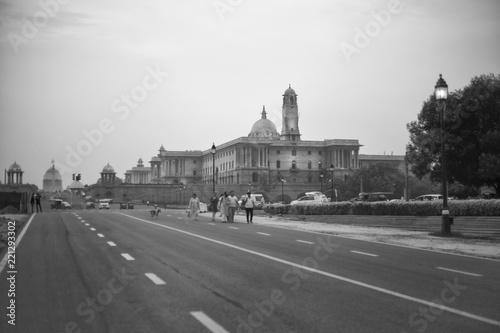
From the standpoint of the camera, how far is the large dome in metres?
184

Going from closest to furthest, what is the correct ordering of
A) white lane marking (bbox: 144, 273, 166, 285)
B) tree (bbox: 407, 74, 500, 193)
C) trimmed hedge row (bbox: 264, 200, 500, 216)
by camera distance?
1. white lane marking (bbox: 144, 273, 166, 285)
2. trimmed hedge row (bbox: 264, 200, 500, 216)
3. tree (bbox: 407, 74, 500, 193)

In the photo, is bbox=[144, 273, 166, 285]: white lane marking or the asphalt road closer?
the asphalt road

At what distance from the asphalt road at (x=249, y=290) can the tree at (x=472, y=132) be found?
97.6ft

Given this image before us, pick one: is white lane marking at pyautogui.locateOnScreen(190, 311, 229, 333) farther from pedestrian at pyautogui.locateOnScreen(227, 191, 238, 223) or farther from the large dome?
the large dome

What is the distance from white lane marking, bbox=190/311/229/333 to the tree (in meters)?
38.9

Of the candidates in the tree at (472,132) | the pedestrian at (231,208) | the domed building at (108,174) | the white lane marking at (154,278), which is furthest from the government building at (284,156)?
the white lane marking at (154,278)

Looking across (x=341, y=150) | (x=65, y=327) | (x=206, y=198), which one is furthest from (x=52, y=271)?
(x=341, y=150)

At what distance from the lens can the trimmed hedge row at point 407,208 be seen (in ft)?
84.7

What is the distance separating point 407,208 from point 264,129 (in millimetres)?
155559

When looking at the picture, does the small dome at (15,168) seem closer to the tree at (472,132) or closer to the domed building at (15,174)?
the domed building at (15,174)

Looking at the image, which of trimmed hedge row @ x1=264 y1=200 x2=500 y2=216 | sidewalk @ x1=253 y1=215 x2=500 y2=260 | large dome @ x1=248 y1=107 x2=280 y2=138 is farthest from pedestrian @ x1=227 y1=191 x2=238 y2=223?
large dome @ x1=248 y1=107 x2=280 y2=138

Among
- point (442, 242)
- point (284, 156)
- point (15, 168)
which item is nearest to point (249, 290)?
point (442, 242)

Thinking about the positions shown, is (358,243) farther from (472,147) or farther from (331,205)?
(472,147)

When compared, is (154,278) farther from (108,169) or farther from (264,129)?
(108,169)
